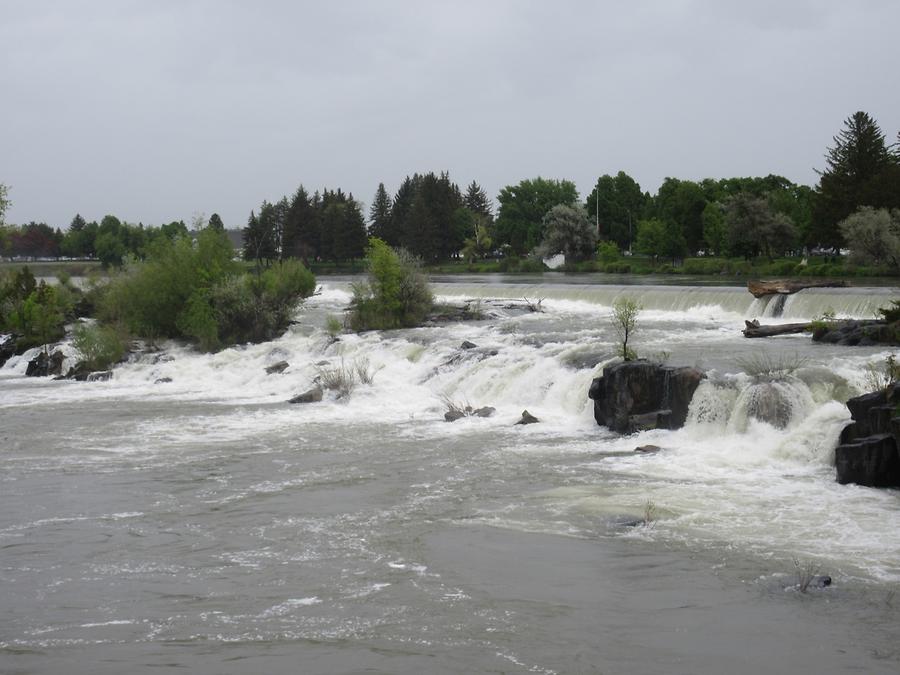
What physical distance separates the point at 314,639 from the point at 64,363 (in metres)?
28.8

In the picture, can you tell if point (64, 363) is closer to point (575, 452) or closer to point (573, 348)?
point (573, 348)

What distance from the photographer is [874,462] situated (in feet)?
48.4

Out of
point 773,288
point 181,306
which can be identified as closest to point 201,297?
point 181,306

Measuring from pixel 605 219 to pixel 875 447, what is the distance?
90.2 metres

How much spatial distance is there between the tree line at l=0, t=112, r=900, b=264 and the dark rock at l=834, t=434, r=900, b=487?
131ft

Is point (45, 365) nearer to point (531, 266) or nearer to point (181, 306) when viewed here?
point (181, 306)

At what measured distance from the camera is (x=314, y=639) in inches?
377

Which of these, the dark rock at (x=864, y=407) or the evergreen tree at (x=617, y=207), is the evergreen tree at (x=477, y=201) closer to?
the evergreen tree at (x=617, y=207)

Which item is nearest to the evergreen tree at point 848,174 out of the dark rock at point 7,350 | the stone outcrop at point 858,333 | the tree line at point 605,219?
the tree line at point 605,219

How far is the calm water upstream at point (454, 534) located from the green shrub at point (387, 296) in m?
10.6

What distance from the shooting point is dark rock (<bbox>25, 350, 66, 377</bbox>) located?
115 feet

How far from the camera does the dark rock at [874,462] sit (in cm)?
1474

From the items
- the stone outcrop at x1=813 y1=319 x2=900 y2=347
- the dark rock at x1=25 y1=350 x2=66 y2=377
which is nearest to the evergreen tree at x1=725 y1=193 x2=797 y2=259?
the stone outcrop at x1=813 y1=319 x2=900 y2=347

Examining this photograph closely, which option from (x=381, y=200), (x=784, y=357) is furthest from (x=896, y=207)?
(x=381, y=200)
